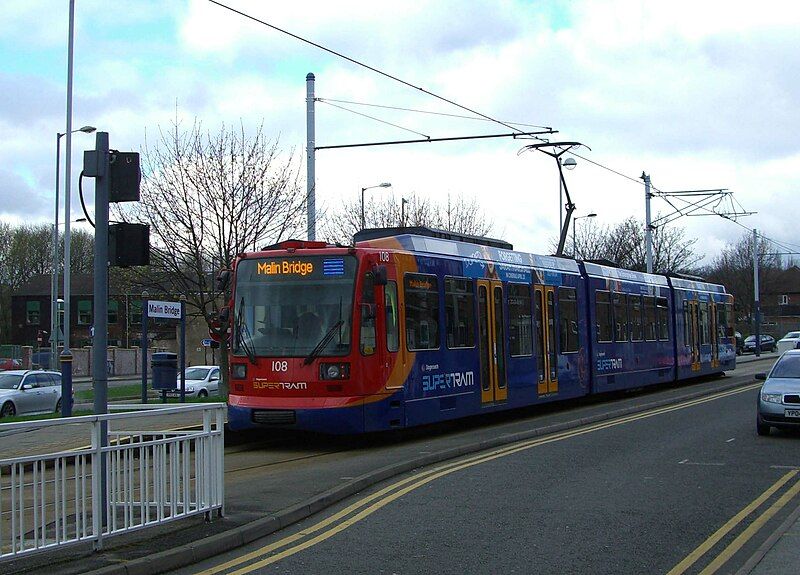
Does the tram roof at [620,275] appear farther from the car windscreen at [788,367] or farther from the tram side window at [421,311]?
the tram side window at [421,311]

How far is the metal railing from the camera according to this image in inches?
268

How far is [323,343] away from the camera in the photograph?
15023 millimetres

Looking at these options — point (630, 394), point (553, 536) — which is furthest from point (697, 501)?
point (630, 394)

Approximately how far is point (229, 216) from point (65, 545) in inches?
775

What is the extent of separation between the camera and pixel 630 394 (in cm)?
2805

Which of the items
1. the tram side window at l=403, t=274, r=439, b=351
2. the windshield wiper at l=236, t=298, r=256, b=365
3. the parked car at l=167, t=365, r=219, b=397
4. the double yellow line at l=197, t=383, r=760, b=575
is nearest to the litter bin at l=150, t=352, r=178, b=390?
the windshield wiper at l=236, t=298, r=256, b=365

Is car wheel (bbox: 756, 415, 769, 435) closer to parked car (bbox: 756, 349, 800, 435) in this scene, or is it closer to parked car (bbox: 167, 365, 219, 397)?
parked car (bbox: 756, 349, 800, 435)

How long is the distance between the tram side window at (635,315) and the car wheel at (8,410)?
16550mm

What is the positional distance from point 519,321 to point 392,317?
15.8 ft

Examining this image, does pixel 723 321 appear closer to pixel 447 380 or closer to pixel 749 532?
pixel 447 380

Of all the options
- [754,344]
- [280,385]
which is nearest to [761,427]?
[280,385]

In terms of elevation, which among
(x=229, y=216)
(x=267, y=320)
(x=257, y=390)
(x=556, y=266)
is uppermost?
(x=229, y=216)

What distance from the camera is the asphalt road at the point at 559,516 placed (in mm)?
7617

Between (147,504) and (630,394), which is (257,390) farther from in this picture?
(630,394)
